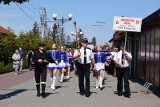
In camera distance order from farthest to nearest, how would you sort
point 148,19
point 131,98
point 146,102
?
point 148,19, point 131,98, point 146,102

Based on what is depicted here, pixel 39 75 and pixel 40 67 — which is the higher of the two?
pixel 40 67

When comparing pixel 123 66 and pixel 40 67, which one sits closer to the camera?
pixel 40 67

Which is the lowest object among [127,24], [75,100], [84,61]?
[75,100]

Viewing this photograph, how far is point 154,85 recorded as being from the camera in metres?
17.9

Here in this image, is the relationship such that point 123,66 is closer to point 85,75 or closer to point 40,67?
point 85,75

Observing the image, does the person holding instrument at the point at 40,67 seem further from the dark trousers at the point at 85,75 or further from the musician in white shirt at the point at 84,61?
the dark trousers at the point at 85,75

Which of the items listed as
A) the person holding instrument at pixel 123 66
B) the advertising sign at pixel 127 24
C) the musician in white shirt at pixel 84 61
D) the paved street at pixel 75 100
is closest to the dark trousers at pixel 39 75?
the paved street at pixel 75 100

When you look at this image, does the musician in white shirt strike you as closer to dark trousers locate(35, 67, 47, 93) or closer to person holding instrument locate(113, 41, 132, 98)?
person holding instrument locate(113, 41, 132, 98)

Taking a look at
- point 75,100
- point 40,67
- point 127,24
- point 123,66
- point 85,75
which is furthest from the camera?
point 127,24

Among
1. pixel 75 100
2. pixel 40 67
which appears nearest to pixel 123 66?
pixel 75 100

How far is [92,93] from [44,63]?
2317 mm

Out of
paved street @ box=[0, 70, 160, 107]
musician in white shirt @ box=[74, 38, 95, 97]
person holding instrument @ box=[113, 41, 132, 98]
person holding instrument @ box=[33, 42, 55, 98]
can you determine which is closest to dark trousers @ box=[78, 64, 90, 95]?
musician in white shirt @ box=[74, 38, 95, 97]

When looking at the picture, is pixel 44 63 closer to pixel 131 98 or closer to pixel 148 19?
pixel 131 98

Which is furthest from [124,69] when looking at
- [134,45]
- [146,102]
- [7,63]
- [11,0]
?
[7,63]
